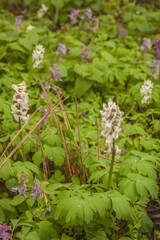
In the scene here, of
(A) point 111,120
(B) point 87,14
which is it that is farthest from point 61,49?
(A) point 111,120

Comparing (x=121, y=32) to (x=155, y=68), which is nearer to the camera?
(x=155, y=68)

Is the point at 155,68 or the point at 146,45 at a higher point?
the point at 146,45

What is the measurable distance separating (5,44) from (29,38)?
0.53 metres

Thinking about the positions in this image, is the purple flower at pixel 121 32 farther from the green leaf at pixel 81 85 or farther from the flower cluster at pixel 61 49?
the green leaf at pixel 81 85

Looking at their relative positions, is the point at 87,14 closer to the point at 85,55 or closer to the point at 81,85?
the point at 85,55

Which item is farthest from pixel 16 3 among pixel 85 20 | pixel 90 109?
pixel 90 109

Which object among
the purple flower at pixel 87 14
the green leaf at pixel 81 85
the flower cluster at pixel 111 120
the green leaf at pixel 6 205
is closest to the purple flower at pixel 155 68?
the green leaf at pixel 81 85

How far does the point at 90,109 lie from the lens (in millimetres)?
4082

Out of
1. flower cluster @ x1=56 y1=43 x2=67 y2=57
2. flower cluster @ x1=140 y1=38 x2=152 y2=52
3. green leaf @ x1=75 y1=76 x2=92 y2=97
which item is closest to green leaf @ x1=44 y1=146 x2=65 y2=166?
green leaf @ x1=75 y1=76 x2=92 y2=97

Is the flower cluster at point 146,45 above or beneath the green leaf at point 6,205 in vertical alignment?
above

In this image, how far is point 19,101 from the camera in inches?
91.2

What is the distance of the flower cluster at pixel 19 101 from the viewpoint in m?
2.28

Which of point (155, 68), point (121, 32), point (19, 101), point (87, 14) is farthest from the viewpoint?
point (121, 32)

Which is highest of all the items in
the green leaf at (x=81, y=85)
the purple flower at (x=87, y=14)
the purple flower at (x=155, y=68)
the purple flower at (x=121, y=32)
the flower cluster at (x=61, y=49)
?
the purple flower at (x=87, y=14)
